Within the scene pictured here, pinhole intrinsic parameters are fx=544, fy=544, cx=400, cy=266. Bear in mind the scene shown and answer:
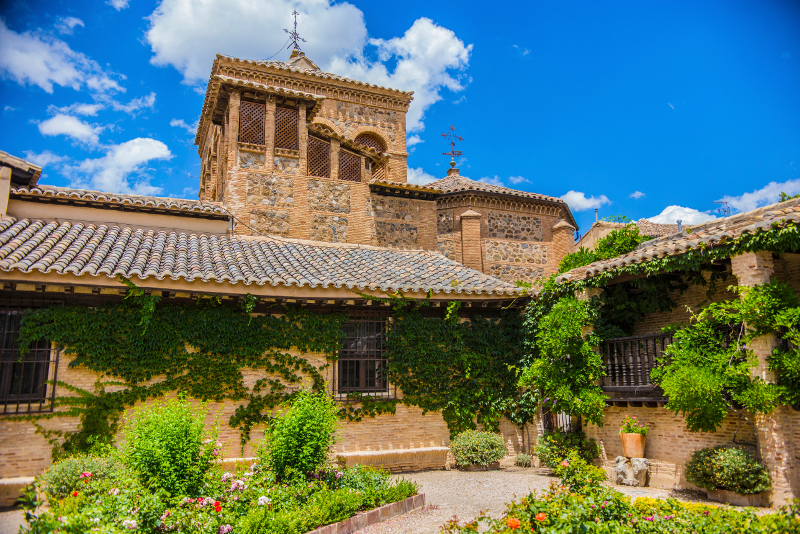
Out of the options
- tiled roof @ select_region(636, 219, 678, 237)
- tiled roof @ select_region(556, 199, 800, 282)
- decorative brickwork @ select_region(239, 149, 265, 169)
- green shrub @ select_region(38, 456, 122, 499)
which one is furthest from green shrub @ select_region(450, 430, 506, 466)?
tiled roof @ select_region(636, 219, 678, 237)

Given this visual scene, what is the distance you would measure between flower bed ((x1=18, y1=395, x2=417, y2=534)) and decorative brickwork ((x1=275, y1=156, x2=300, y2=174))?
27.3 feet

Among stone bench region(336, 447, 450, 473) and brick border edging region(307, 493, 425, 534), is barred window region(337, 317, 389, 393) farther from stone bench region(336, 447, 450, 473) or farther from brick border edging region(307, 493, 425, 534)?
brick border edging region(307, 493, 425, 534)

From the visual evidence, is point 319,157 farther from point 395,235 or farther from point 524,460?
point 524,460

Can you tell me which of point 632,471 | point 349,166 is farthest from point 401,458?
point 349,166

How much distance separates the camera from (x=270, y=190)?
48.4 ft

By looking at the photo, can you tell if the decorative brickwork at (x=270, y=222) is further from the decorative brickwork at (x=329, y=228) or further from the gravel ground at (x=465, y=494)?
the gravel ground at (x=465, y=494)

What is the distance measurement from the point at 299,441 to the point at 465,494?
3.15 metres

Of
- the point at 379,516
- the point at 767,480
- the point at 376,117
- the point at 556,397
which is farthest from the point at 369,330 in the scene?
the point at 376,117

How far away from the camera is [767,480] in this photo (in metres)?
7.87

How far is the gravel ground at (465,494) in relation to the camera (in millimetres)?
7141

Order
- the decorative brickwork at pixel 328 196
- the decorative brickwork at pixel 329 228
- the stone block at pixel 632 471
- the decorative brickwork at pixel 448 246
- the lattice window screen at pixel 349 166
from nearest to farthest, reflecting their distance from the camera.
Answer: the stone block at pixel 632 471 → the decorative brickwork at pixel 329 228 → the decorative brickwork at pixel 328 196 → the lattice window screen at pixel 349 166 → the decorative brickwork at pixel 448 246

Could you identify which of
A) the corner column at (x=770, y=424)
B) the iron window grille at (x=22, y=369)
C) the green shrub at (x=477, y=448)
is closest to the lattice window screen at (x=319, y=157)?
the iron window grille at (x=22, y=369)

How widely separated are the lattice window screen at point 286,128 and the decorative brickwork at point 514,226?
934cm

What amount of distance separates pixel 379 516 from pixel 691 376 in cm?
521
